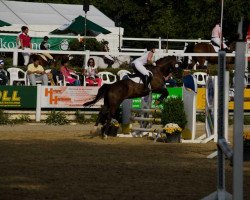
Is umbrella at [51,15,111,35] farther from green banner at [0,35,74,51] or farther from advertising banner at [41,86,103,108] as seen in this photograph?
advertising banner at [41,86,103,108]

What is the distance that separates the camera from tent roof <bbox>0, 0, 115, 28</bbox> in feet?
134

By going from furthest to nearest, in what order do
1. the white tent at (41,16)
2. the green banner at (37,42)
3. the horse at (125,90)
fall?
the white tent at (41,16) < the green banner at (37,42) < the horse at (125,90)

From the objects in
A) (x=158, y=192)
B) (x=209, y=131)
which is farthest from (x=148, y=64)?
(x=158, y=192)

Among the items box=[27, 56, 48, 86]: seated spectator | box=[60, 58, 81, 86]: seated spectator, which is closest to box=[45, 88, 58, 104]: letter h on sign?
box=[27, 56, 48, 86]: seated spectator

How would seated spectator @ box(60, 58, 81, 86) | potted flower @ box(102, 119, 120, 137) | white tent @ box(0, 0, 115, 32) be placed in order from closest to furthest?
potted flower @ box(102, 119, 120, 137) → seated spectator @ box(60, 58, 81, 86) → white tent @ box(0, 0, 115, 32)

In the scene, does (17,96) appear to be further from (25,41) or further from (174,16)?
(174,16)

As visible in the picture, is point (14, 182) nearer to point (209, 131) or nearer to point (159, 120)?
point (209, 131)

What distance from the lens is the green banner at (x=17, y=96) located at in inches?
1040

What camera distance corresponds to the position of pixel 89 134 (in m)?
23.5

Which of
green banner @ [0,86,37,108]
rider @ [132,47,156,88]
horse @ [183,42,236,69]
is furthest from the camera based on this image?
horse @ [183,42,236,69]

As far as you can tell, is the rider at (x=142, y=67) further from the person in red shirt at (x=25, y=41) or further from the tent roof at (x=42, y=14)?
the tent roof at (x=42, y=14)

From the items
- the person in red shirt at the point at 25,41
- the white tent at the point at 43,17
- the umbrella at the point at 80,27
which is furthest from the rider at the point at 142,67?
the white tent at the point at 43,17

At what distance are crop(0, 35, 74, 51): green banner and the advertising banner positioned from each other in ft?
28.2

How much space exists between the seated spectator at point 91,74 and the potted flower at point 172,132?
6995mm
